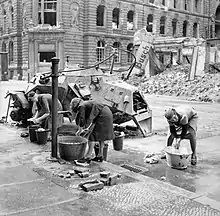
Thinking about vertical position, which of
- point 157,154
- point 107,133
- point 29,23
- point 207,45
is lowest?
point 157,154

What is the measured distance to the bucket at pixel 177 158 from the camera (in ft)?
22.9

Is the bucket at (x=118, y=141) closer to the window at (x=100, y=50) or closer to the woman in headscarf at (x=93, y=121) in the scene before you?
the woman in headscarf at (x=93, y=121)

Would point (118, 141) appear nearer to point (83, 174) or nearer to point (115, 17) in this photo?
point (83, 174)

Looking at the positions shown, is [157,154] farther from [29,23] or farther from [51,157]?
[29,23]

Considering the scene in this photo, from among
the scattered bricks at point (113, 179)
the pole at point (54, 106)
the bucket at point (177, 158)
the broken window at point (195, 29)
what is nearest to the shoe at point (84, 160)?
the pole at point (54, 106)

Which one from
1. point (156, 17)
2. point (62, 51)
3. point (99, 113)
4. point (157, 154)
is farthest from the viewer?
point (156, 17)

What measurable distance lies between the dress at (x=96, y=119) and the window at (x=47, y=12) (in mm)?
33130

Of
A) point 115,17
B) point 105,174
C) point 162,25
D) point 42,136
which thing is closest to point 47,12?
point 115,17

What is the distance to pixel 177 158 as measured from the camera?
6996 mm

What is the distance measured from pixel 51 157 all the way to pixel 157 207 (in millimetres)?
2825

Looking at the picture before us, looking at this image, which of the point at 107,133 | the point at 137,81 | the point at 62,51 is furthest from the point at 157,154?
the point at 62,51

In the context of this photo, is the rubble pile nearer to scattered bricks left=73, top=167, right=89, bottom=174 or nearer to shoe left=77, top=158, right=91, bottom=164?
shoe left=77, top=158, right=91, bottom=164

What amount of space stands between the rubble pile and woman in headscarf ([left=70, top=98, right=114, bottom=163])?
1554 centimetres

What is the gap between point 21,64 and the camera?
40375 mm
